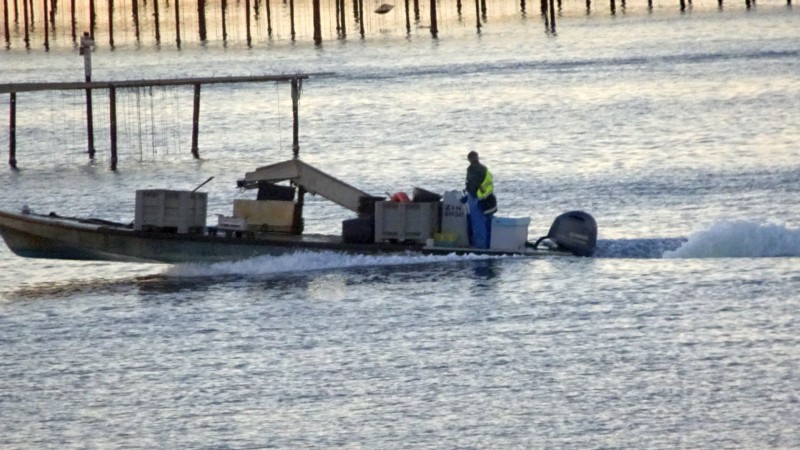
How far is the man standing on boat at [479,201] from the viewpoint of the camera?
30.8 meters

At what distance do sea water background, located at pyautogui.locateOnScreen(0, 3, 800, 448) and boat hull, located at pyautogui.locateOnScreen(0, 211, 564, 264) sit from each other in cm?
40

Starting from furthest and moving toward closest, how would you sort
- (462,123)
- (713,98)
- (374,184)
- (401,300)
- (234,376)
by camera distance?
(713,98) → (462,123) → (374,184) → (401,300) → (234,376)

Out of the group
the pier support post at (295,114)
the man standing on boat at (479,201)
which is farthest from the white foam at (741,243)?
the pier support post at (295,114)

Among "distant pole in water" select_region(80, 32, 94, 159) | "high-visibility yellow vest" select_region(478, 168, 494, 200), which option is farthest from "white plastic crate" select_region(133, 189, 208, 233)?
"distant pole in water" select_region(80, 32, 94, 159)

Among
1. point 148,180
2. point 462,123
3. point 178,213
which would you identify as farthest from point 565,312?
point 462,123

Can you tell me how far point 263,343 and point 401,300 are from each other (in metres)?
3.53

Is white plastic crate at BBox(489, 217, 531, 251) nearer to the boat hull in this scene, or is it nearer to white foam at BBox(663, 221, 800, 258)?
the boat hull

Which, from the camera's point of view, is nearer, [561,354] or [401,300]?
[561,354]

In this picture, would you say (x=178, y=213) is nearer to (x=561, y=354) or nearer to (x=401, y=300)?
(x=401, y=300)

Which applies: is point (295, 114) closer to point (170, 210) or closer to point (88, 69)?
point (88, 69)

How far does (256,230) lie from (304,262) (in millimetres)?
1055

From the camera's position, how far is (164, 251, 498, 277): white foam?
3180 centimetres

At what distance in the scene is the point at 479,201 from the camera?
30.9m

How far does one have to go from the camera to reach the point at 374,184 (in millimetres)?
48188
